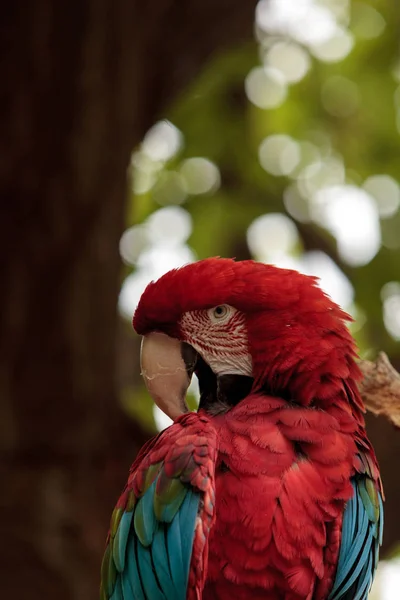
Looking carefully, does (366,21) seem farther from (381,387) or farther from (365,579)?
(365,579)

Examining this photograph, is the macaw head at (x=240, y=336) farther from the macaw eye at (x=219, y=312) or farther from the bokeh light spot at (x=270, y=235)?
the bokeh light spot at (x=270, y=235)

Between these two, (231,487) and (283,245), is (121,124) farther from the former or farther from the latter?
(231,487)

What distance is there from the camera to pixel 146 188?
12.3 feet

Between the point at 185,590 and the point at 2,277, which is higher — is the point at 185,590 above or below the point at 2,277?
below

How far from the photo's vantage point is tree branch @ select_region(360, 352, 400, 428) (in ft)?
5.64

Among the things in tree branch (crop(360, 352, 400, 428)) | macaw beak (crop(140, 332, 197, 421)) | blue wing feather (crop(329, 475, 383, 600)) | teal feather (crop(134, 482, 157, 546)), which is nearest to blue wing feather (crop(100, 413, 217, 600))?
teal feather (crop(134, 482, 157, 546))

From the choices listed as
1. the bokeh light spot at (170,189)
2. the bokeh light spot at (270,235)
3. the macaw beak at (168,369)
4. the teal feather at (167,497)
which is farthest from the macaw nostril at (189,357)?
the bokeh light spot at (170,189)

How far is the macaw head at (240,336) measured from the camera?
1559mm

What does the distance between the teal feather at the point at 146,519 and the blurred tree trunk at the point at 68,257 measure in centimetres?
135

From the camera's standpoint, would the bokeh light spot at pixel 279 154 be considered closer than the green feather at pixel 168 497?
No

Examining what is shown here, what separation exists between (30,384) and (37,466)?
0.27 m

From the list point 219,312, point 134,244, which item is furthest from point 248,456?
point 134,244

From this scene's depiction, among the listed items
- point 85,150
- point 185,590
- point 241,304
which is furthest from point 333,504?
point 85,150

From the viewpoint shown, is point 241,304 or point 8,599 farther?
point 8,599
